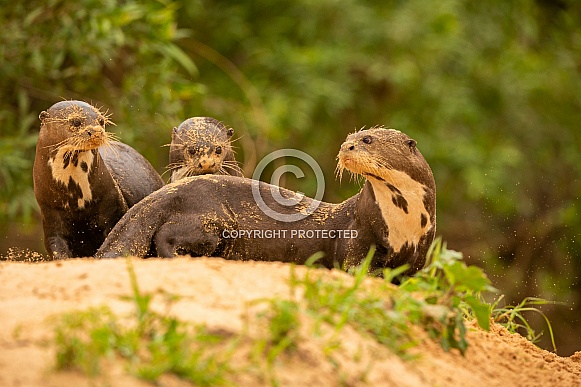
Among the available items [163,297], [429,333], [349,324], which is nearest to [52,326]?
[163,297]

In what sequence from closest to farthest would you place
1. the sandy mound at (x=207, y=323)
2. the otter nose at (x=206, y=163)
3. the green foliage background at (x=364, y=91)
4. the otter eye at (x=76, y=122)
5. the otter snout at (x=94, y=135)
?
the sandy mound at (x=207, y=323)
the otter snout at (x=94, y=135)
the otter eye at (x=76, y=122)
the otter nose at (x=206, y=163)
the green foliage background at (x=364, y=91)

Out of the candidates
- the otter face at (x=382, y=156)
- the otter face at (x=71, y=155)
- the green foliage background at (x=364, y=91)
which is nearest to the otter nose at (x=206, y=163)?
the otter face at (x=71, y=155)

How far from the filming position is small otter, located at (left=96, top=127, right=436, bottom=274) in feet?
14.6

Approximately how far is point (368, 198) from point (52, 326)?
6.17 feet

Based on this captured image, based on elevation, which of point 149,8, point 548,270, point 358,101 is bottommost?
point 548,270

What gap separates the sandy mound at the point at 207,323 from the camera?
2.83 m

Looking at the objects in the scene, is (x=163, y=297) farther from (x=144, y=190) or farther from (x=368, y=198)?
(x=144, y=190)

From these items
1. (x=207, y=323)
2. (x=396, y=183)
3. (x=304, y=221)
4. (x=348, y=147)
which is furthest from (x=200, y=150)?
(x=207, y=323)

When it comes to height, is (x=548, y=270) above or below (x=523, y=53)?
below

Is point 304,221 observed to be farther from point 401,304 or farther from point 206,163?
point 401,304

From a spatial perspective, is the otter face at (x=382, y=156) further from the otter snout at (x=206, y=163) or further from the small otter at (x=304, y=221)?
the otter snout at (x=206, y=163)

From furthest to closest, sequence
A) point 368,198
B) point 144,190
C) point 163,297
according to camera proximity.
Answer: point 144,190, point 368,198, point 163,297

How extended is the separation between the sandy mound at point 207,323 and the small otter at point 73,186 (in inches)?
40.5

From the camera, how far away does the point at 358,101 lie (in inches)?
462
